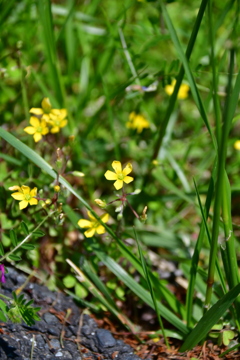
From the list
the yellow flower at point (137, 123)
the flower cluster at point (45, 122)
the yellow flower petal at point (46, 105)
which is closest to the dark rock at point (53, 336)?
the flower cluster at point (45, 122)

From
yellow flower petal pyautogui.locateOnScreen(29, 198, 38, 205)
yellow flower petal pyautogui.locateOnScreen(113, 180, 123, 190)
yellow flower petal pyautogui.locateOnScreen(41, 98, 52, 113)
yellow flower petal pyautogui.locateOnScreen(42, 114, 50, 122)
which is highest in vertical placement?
yellow flower petal pyautogui.locateOnScreen(41, 98, 52, 113)

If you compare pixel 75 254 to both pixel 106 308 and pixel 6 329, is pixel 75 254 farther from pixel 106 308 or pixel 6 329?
pixel 6 329

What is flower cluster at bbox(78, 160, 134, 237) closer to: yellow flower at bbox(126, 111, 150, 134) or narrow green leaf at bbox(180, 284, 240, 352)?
narrow green leaf at bbox(180, 284, 240, 352)

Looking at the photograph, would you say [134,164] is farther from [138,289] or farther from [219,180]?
[219,180]

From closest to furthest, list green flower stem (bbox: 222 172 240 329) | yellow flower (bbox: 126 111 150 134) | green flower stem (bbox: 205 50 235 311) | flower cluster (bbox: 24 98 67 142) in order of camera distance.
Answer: green flower stem (bbox: 205 50 235 311) → green flower stem (bbox: 222 172 240 329) → flower cluster (bbox: 24 98 67 142) → yellow flower (bbox: 126 111 150 134)

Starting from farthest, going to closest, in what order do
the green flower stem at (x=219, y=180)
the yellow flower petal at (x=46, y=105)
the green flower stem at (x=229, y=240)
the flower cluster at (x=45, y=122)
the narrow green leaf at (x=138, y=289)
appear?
the yellow flower petal at (x=46, y=105) → the flower cluster at (x=45, y=122) → the narrow green leaf at (x=138, y=289) → the green flower stem at (x=229, y=240) → the green flower stem at (x=219, y=180)

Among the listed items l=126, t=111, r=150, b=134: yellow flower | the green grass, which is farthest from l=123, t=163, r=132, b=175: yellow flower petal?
l=126, t=111, r=150, b=134: yellow flower

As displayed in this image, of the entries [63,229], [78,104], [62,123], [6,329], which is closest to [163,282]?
[63,229]

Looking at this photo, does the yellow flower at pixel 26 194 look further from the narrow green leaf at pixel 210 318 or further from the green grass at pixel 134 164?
the narrow green leaf at pixel 210 318
